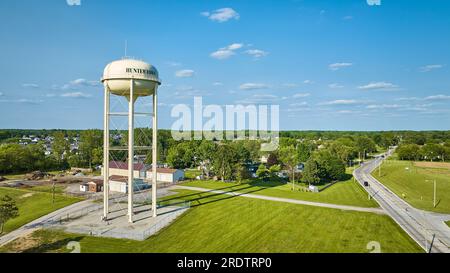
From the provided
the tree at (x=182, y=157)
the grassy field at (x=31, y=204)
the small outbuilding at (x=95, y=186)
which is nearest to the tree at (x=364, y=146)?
the tree at (x=182, y=157)

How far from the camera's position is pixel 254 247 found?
2692 cm

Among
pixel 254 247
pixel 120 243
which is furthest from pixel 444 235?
pixel 120 243

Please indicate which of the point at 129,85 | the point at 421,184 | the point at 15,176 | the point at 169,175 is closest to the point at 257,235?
the point at 129,85

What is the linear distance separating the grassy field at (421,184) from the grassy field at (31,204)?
4753 cm

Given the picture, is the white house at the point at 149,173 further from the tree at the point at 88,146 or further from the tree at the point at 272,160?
the tree at the point at 272,160

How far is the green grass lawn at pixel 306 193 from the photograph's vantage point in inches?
1814

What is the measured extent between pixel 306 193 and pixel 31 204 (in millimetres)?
40252

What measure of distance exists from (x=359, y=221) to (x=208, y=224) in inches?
656

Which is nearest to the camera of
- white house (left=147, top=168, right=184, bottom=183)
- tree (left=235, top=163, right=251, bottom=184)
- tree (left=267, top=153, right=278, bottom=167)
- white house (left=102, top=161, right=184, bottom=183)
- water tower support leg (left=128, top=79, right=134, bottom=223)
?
water tower support leg (left=128, top=79, right=134, bottom=223)

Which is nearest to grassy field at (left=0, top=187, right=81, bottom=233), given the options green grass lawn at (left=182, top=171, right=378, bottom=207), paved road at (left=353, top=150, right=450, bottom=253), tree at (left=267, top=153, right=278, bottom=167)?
green grass lawn at (left=182, top=171, right=378, bottom=207)

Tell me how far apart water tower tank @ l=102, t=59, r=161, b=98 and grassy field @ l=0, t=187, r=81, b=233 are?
56.1 ft

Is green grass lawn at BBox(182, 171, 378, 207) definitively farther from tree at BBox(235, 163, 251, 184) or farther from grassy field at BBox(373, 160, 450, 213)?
Answer: grassy field at BBox(373, 160, 450, 213)

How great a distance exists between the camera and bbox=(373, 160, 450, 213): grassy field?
4456 cm
